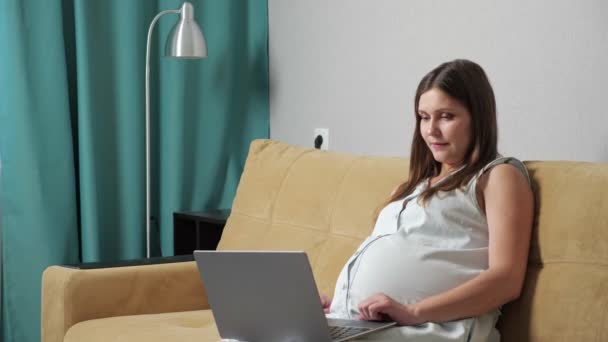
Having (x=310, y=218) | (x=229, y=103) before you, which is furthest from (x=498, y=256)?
(x=229, y=103)

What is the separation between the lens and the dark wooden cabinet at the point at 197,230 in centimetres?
319

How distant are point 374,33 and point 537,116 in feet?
2.56

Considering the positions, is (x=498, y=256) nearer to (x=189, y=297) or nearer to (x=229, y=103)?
(x=189, y=297)

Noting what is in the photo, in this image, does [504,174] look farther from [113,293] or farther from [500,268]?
[113,293]

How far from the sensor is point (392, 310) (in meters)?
1.67

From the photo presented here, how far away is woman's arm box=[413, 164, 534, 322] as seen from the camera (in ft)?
5.46

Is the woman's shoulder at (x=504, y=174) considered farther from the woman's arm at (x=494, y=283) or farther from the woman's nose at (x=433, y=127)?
the woman's nose at (x=433, y=127)

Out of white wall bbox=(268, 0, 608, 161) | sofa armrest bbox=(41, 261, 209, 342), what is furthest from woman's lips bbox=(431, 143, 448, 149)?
sofa armrest bbox=(41, 261, 209, 342)

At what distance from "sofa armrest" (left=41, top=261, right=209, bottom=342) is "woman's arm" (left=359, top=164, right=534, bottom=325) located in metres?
0.84

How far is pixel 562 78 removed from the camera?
2.33 m

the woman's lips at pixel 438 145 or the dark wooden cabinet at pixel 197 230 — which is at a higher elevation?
the woman's lips at pixel 438 145

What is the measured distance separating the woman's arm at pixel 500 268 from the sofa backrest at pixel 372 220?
0.14 feet

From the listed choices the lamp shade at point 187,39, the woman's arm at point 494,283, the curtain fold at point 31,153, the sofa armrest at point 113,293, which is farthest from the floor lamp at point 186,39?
the woman's arm at point 494,283

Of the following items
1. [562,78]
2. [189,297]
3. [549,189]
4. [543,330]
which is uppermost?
[562,78]
